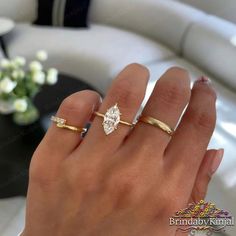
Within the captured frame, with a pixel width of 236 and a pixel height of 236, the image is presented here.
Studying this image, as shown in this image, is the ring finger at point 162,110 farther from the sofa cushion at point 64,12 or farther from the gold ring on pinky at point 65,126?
the sofa cushion at point 64,12

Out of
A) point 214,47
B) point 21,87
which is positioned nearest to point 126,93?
point 21,87

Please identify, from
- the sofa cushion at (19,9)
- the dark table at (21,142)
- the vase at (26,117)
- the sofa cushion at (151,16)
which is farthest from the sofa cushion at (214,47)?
the sofa cushion at (19,9)

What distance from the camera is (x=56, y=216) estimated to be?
0.52m

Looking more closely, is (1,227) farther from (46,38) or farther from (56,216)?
A: (46,38)

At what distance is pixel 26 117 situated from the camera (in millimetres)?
1614

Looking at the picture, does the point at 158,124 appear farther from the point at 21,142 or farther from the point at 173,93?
the point at 21,142

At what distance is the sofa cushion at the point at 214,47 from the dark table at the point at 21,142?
79cm

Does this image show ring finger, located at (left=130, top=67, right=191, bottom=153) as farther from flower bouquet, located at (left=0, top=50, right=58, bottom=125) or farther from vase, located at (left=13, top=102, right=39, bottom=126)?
vase, located at (left=13, top=102, right=39, bottom=126)

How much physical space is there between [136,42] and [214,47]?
1.95 ft

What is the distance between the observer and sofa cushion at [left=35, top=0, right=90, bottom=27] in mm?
2592

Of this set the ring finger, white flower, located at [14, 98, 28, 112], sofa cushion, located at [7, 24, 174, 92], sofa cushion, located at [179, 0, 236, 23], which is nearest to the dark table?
white flower, located at [14, 98, 28, 112]

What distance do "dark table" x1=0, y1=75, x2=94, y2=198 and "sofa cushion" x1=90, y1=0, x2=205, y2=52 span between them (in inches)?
34.1

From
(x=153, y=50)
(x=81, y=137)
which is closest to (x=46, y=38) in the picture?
(x=153, y=50)

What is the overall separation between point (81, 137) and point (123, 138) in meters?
0.07
